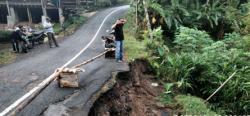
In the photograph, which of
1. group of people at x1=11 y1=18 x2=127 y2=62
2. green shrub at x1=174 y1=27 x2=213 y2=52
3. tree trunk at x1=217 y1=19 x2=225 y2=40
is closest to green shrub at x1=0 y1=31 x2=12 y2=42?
group of people at x1=11 y1=18 x2=127 y2=62

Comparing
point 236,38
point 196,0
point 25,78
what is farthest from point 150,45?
point 196,0

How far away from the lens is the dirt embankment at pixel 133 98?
7.69 metres

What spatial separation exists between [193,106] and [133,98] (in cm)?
183

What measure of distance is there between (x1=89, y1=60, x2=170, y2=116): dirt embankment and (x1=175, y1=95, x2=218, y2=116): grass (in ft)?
1.75

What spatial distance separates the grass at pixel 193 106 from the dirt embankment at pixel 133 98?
53 cm

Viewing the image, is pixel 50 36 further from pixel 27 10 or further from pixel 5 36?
pixel 27 10

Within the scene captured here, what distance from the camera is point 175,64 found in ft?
35.4

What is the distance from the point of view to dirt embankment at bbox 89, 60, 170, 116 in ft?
25.2

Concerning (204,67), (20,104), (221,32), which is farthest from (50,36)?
(221,32)

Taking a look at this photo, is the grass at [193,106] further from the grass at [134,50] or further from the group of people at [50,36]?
the grass at [134,50]

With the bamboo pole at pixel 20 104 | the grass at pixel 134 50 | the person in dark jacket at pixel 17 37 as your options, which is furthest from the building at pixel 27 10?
the bamboo pole at pixel 20 104

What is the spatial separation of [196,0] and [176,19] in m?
3.29

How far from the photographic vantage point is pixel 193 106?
29.1ft

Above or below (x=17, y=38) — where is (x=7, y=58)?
below
